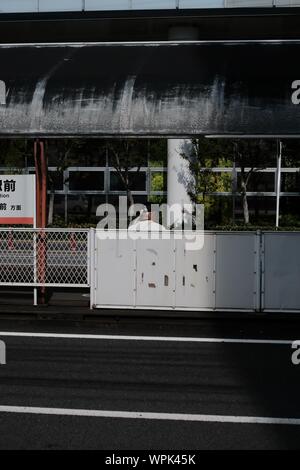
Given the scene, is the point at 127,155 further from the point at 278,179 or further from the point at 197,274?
the point at 197,274

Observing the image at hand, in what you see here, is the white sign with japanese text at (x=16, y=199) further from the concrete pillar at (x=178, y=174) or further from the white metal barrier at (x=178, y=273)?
the concrete pillar at (x=178, y=174)

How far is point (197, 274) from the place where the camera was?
9.38m

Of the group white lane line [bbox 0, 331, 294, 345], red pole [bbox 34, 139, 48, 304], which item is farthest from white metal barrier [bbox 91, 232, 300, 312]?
red pole [bbox 34, 139, 48, 304]

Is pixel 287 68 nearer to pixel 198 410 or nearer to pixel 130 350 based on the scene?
pixel 130 350

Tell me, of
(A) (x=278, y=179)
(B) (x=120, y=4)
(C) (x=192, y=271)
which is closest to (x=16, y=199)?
(C) (x=192, y=271)

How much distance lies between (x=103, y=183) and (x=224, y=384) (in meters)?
24.1

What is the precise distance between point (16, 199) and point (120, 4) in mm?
13777

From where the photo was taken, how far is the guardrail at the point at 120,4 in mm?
20906

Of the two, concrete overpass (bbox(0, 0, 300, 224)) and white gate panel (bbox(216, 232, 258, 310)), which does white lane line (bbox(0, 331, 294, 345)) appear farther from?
concrete overpass (bbox(0, 0, 300, 224))

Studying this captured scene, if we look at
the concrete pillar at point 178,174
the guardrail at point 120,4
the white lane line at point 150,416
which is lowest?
the white lane line at point 150,416

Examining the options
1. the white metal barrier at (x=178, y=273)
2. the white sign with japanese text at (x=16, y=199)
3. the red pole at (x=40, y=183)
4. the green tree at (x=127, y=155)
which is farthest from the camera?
the green tree at (x=127, y=155)

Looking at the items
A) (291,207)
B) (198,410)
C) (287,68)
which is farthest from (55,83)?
(291,207)

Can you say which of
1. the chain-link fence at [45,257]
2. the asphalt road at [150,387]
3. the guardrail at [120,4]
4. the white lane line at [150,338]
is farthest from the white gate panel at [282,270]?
the guardrail at [120,4]

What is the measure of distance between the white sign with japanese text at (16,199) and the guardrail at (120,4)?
13.4 meters
